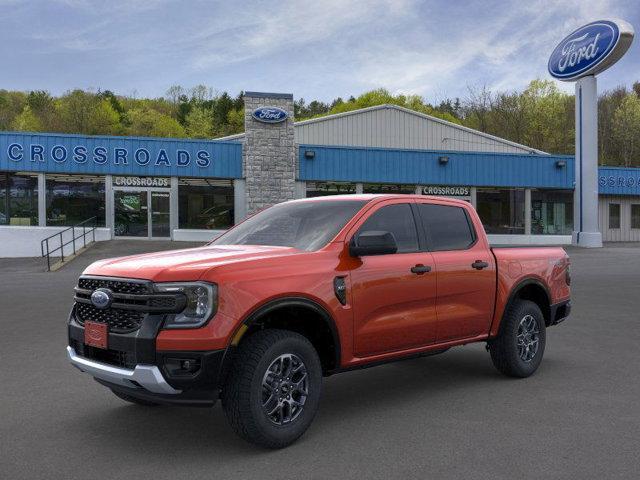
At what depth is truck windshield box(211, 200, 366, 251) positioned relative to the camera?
16.0 feet

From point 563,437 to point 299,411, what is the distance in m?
1.94

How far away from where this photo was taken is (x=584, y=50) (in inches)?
1146

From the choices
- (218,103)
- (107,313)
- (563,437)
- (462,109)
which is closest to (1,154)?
(107,313)

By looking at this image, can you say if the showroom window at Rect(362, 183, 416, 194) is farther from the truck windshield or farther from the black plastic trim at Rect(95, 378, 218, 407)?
the black plastic trim at Rect(95, 378, 218, 407)

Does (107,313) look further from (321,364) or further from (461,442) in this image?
(461,442)

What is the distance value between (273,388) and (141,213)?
81.4 ft

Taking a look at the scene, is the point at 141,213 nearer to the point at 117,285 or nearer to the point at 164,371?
the point at 117,285

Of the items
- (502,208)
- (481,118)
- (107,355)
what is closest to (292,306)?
(107,355)

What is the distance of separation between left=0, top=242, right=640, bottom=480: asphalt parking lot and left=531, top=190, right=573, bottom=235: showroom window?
26428mm

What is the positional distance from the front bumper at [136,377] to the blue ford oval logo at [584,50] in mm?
29300

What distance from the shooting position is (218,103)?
8956 centimetres

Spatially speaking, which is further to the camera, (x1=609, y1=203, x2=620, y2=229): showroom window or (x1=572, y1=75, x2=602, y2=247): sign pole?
(x1=609, y1=203, x2=620, y2=229): showroom window

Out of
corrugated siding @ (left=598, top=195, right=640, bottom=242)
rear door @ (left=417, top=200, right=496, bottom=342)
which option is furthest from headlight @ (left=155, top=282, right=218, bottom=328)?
corrugated siding @ (left=598, top=195, right=640, bottom=242)

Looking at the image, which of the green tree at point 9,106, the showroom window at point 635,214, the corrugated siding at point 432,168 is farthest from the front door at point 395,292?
the green tree at point 9,106
